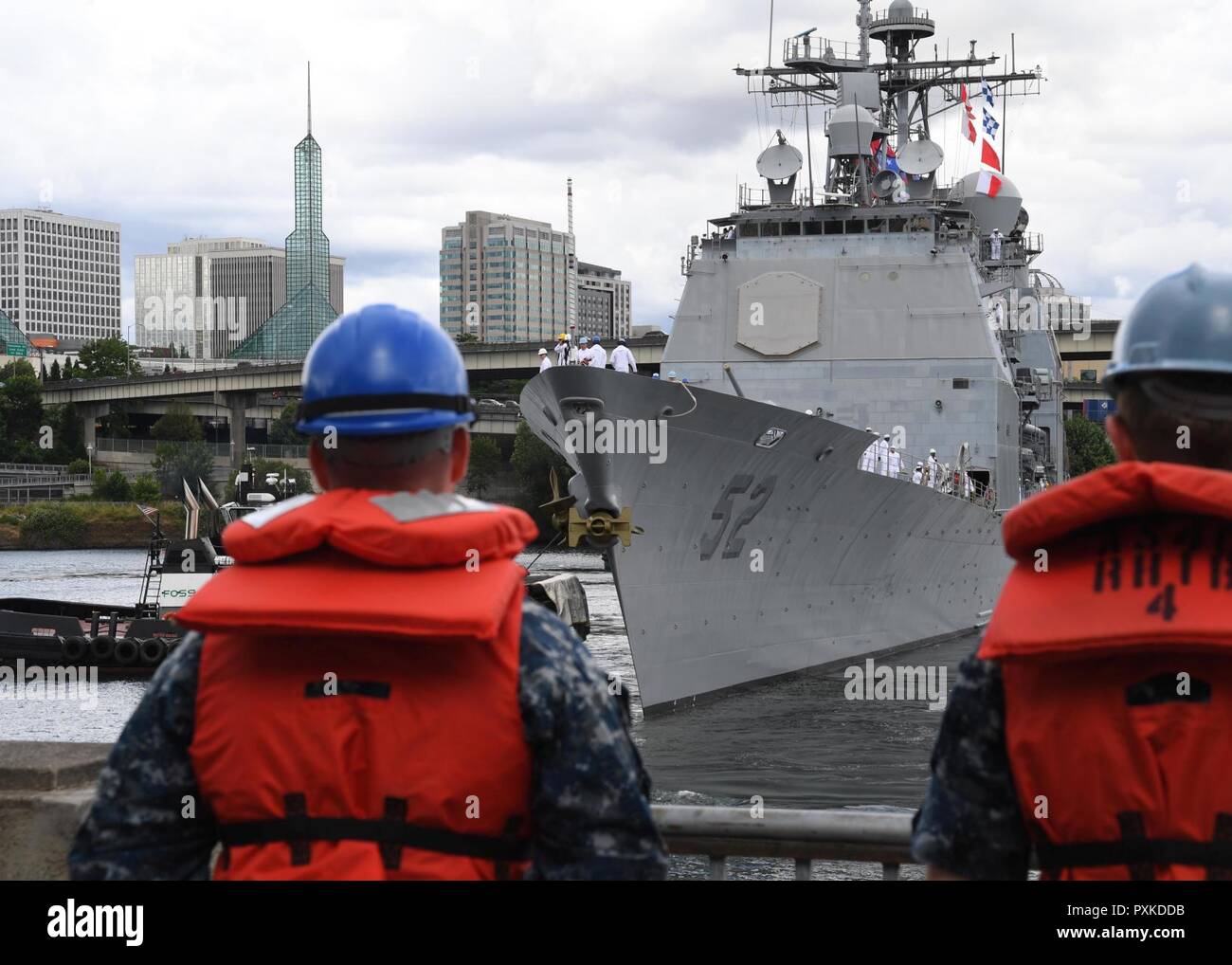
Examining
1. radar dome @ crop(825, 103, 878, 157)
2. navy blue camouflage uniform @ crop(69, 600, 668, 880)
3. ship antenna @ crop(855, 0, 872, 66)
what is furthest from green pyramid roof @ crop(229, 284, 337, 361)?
navy blue camouflage uniform @ crop(69, 600, 668, 880)

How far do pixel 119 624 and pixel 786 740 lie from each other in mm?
16991

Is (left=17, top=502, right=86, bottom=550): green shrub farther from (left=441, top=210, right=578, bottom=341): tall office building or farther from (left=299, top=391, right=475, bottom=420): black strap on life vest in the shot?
(left=299, top=391, right=475, bottom=420): black strap on life vest

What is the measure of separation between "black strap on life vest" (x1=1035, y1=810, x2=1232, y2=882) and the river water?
762 cm

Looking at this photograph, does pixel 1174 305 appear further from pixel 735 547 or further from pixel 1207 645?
pixel 735 547

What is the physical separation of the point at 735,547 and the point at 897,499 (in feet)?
10.8

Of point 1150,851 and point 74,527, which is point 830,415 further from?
point 74,527

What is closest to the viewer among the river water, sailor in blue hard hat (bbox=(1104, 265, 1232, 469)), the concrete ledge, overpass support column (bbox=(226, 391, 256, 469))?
sailor in blue hard hat (bbox=(1104, 265, 1232, 469))

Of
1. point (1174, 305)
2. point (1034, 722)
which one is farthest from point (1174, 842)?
point (1174, 305)

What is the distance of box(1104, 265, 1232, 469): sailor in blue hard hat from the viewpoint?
7.20ft

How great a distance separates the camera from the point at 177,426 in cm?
7750

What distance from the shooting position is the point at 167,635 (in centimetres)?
2697

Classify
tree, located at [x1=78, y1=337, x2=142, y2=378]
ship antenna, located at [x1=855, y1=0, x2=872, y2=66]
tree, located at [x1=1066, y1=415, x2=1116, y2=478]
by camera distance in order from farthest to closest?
tree, located at [x1=78, y1=337, x2=142, y2=378] < tree, located at [x1=1066, y1=415, x2=1116, y2=478] < ship antenna, located at [x1=855, y1=0, x2=872, y2=66]

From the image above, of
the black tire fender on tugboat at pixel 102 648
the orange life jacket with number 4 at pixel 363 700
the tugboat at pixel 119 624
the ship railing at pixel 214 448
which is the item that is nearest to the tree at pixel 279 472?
the ship railing at pixel 214 448

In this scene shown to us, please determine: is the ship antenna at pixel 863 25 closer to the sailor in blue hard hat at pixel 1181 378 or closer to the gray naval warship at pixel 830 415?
the gray naval warship at pixel 830 415
